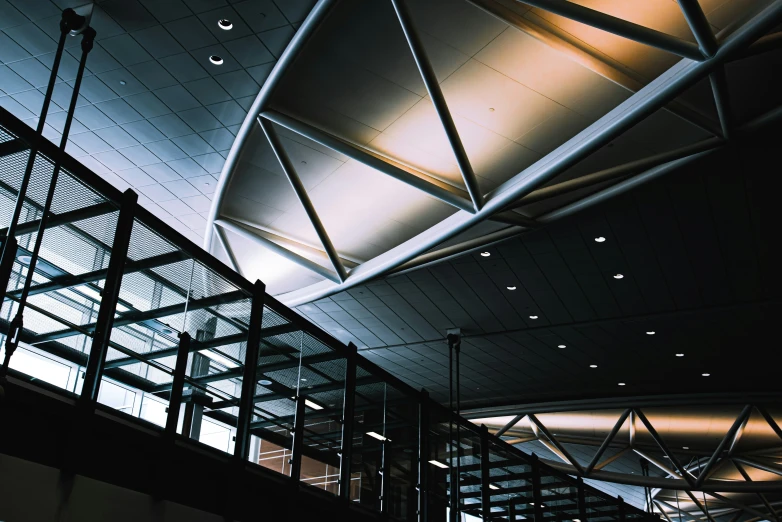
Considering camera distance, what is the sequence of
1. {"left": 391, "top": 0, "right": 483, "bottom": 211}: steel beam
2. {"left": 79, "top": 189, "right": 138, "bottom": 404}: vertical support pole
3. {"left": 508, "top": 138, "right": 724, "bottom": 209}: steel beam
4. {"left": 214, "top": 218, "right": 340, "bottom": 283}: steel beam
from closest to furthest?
{"left": 79, "top": 189, "right": 138, "bottom": 404}: vertical support pole < {"left": 391, "top": 0, "right": 483, "bottom": 211}: steel beam < {"left": 508, "top": 138, "right": 724, "bottom": 209}: steel beam < {"left": 214, "top": 218, "right": 340, "bottom": 283}: steel beam

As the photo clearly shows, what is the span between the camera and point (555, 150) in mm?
13758

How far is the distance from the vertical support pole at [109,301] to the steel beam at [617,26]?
6.36 meters

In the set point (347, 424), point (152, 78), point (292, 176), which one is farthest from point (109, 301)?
point (292, 176)

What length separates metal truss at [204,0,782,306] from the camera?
33.9ft

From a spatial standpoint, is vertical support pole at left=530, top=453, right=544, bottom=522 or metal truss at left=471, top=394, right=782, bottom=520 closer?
vertical support pole at left=530, top=453, right=544, bottom=522

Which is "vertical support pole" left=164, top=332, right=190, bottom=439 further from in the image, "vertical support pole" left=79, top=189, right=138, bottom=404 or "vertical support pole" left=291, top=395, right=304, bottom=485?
"vertical support pole" left=291, top=395, right=304, bottom=485

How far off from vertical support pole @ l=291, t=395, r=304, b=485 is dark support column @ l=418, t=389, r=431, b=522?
3.38 metres

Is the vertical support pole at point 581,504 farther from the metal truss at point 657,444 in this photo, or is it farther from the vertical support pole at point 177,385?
the vertical support pole at point 177,385

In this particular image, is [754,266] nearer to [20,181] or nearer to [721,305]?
[721,305]

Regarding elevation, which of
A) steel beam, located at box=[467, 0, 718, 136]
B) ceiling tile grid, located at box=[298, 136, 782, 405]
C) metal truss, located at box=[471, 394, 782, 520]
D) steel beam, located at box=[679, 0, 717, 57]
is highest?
steel beam, located at box=[467, 0, 718, 136]

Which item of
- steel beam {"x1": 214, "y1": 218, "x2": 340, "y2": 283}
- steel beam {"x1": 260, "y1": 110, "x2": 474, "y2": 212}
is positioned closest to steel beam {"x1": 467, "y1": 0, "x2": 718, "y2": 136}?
steel beam {"x1": 260, "y1": 110, "x2": 474, "y2": 212}

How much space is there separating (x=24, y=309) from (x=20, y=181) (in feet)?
3.99

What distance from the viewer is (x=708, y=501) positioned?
151 feet

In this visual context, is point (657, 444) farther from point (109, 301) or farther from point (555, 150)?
point (109, 301)
